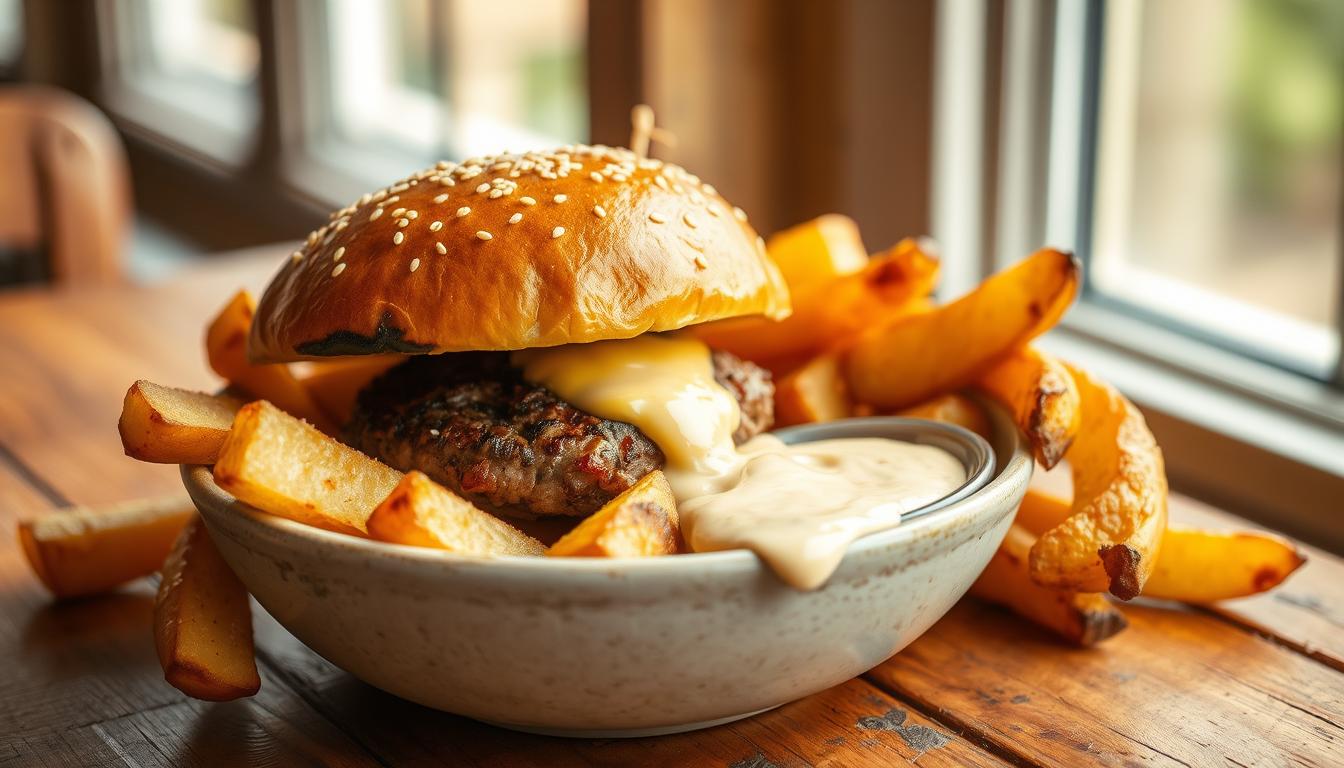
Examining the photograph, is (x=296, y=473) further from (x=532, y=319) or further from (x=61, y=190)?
(x=61, y=190)

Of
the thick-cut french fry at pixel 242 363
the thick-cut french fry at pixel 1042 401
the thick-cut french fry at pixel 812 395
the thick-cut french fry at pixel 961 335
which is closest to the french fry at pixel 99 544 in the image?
the thick-cut french fry at pixel 242 363

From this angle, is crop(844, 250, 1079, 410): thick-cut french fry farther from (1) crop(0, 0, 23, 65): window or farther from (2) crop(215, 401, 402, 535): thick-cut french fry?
(1) crop(0, 0, 23, 65): window

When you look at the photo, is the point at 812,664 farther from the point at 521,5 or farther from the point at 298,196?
the point at 298,196

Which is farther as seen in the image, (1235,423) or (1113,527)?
(1235,423)

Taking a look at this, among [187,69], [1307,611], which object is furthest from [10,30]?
[1307,611]

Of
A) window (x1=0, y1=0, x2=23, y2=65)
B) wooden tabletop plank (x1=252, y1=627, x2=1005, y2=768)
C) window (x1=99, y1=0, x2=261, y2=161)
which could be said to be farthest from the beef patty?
window (x1=0, y1=0, x2=23, y2=65)
